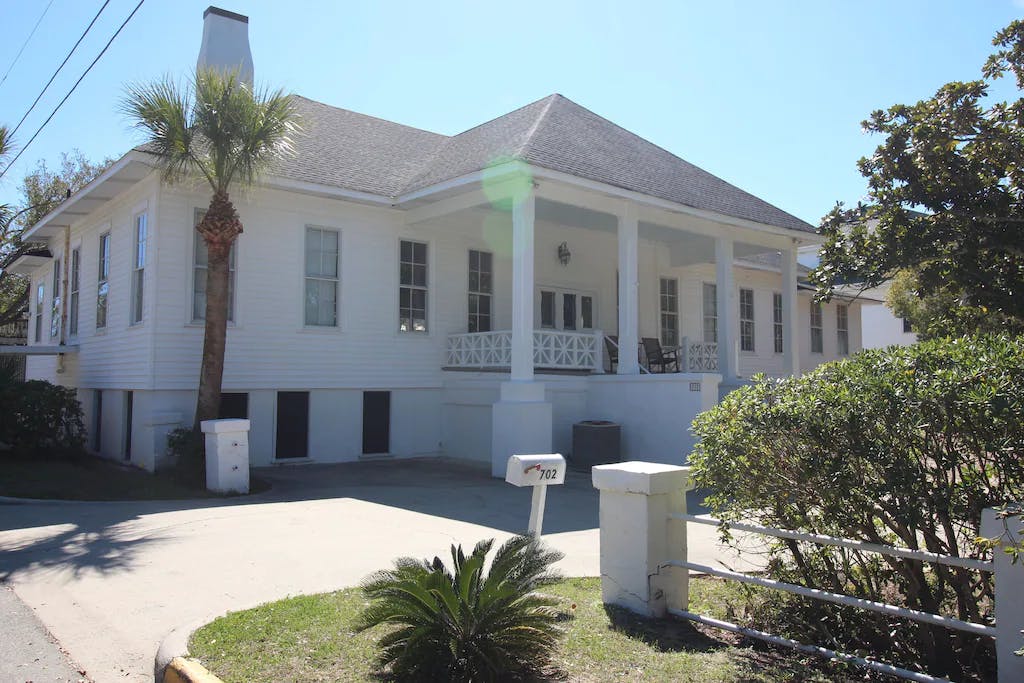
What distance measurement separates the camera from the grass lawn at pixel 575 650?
4348mm

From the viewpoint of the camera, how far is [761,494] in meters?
4.92

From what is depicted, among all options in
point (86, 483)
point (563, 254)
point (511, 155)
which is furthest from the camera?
point (563, 254)

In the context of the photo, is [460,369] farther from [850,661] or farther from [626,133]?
[850,661]

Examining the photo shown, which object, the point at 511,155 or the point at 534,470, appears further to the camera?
the point at 511,155

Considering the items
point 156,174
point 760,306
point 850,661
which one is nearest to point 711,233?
point 760,306

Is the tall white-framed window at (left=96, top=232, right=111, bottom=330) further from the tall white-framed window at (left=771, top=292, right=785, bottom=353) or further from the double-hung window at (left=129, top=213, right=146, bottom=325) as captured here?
the tall white-framed window at (left=771, top=292, right=785, bottom=353)

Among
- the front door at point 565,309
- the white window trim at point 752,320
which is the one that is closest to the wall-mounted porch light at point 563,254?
the front door at point 565,309

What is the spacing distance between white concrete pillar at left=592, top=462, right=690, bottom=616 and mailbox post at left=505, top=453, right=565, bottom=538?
324 millimetres

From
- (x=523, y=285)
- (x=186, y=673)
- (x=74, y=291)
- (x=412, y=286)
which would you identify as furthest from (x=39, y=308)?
(x=186, y=673)

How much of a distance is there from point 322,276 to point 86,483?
18.9 ft

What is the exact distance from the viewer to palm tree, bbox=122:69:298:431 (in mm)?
12148

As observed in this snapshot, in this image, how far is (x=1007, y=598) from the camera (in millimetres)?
3715

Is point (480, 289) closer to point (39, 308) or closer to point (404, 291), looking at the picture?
point (404, 291)

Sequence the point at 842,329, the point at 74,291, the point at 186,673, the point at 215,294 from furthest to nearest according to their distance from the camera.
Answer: the point at 842,329 < the point at 74,291 < the point at 215,294 < the point at 186,673
